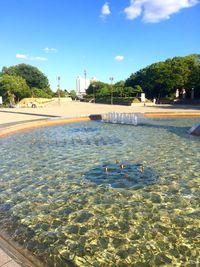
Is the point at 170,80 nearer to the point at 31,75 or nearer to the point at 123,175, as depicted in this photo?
the point at 123,175

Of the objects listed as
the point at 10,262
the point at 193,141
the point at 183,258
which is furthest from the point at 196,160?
the point at 10,262

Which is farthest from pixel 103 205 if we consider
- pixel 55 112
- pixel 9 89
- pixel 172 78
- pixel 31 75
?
pixel 31 75

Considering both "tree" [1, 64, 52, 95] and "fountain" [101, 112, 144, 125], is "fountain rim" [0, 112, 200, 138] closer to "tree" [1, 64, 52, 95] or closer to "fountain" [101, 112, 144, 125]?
"fountain" [101, 112, 144, 125]

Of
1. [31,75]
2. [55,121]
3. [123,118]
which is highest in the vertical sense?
[31,75]

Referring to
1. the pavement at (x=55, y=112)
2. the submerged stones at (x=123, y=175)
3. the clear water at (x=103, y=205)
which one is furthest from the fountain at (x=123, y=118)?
the submerged stones at (x=123, y=175)

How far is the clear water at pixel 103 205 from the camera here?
488 cm

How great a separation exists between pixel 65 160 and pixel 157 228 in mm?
6207

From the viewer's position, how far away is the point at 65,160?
1118 cm

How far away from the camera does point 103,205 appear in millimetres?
6734

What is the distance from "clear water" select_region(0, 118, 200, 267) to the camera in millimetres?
4883

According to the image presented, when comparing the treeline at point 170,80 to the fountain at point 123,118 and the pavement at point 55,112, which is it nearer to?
the pavement at point 55,112

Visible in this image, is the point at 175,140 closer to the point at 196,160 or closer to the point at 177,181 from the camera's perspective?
the point at 196,160

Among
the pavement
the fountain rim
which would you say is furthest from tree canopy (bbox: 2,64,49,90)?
the fountain rim

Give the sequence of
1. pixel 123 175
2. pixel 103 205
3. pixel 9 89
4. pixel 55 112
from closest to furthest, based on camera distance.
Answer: pixel 103 205 → pixel 123 175 → pixel 55 112 → pixel 9 89
